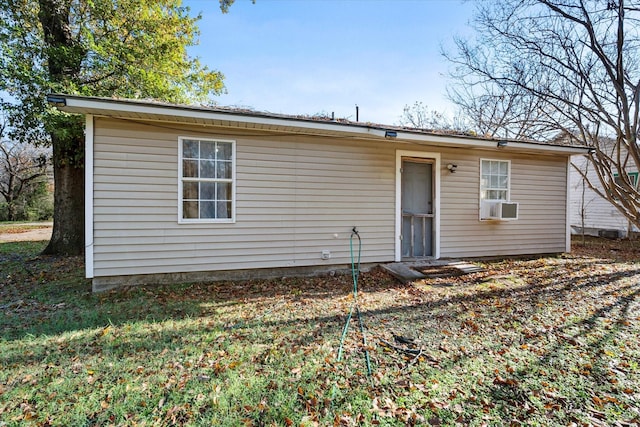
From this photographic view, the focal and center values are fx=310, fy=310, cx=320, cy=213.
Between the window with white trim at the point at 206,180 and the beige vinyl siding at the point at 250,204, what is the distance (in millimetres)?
110

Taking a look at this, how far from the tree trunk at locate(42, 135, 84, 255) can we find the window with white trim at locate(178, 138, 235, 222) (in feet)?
13.9

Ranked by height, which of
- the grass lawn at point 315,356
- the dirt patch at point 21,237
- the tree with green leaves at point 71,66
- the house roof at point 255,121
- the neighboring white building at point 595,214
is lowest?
the grass lawn at point 315,356

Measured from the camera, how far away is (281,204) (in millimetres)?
5605

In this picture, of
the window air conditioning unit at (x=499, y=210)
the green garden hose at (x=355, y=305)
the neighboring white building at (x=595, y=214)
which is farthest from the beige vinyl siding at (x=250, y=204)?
the neighboring white building at (x=595, y=214)

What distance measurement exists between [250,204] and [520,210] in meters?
6.20

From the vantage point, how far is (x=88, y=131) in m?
4.57

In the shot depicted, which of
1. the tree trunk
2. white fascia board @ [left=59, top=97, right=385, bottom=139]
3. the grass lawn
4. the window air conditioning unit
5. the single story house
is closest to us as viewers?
the grass lawn

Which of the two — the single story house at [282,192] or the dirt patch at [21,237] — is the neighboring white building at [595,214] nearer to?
the single story house at [282,192]

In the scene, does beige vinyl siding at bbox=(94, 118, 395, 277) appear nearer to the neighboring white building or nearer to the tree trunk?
→ the tree trunk

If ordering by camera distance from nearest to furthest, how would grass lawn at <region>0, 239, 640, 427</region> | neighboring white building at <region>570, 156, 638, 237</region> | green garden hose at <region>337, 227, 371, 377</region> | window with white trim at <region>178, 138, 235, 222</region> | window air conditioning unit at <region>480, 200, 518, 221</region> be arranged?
grass lawn at <region>0, 239, 640, 427</region> < green garden hose at <region>337, 227, 371, 377</region> < window with white trim at <region>178, 138, 235, 222</region> < window air conditioning unit at <region>480, 200, 518, 221</region> < neighboring white building at <region>570, 156, 638, 237</region>

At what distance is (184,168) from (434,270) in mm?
4846

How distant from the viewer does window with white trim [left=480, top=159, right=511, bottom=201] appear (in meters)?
7.00

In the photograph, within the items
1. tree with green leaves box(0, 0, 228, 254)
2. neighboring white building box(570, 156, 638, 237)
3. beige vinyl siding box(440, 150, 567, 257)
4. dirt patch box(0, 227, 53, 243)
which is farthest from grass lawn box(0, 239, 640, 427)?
neighboring white building box(570, 156, 638, 237)

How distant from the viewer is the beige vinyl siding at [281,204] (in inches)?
188
